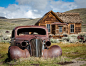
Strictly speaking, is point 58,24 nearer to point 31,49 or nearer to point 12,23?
point 31,49

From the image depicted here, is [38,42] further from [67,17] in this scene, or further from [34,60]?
[67,17]

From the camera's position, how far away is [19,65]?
16.7 ft

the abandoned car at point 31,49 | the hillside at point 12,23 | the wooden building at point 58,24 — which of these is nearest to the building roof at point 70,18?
the wooden building at point 58,24

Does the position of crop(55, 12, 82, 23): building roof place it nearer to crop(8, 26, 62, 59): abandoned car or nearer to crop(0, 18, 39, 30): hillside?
crop(8, 26, 62, 59): abandoned car

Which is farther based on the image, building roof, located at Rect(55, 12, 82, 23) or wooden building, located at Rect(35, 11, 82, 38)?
building roof, located at Rect(55, 12, 82, 23)

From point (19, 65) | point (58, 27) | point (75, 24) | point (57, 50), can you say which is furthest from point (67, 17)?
point (19, 65)

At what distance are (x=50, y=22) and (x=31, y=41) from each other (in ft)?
53.7

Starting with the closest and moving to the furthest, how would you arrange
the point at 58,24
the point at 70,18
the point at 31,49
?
the point at 31,49, the point at 58,24, the point at 70,18

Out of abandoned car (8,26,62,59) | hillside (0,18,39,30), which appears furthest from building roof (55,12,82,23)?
hillside (0,18,39,30)

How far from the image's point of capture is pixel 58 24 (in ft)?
72.5

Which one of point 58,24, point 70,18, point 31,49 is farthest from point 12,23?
point 31,49

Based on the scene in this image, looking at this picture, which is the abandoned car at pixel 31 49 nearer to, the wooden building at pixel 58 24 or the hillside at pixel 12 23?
the wooden building at pixel 58 24

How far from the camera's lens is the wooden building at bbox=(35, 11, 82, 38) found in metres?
22.0

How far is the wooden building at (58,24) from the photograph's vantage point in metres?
22.0
